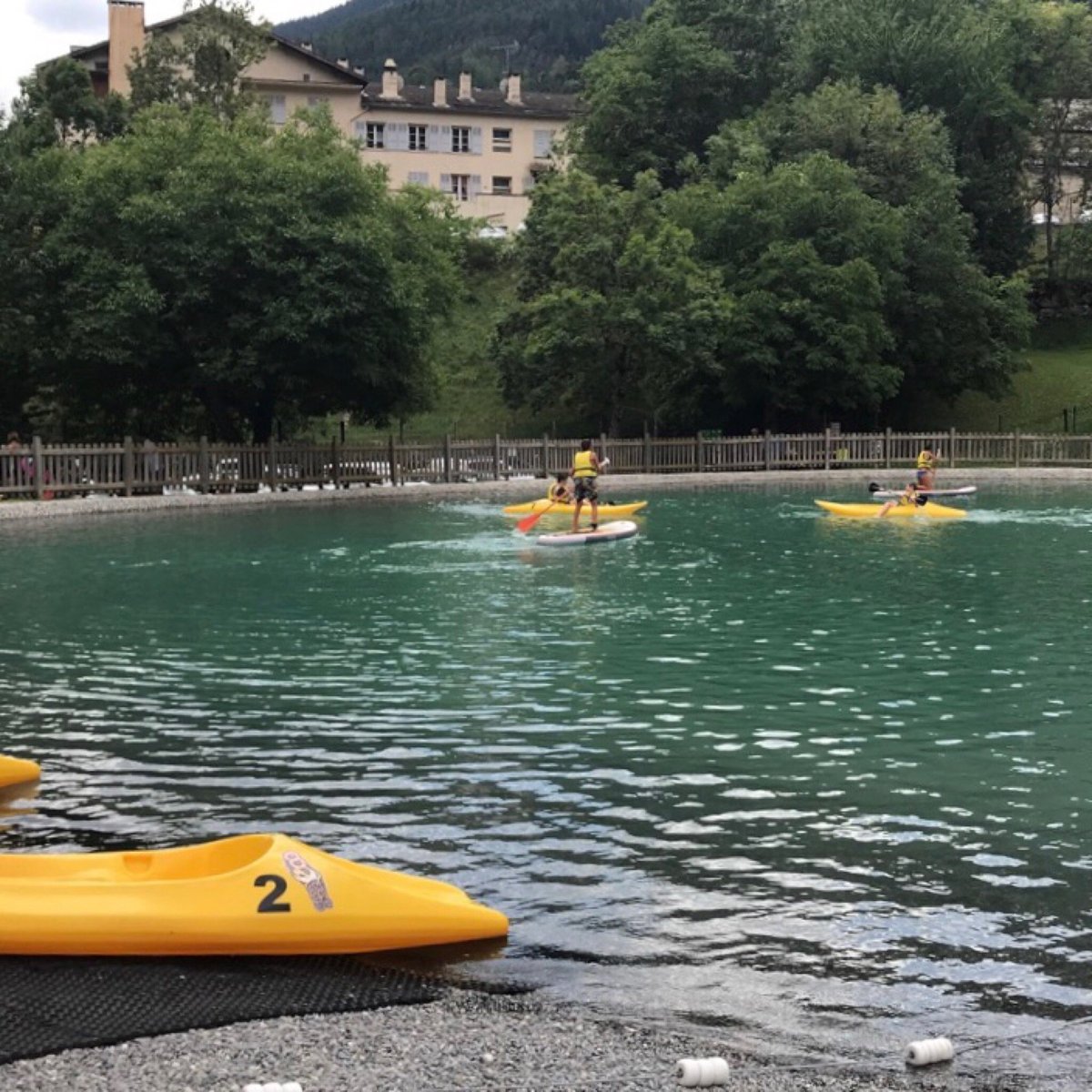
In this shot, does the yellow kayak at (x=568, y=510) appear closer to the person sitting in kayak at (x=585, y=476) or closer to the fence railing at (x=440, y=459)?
the person sitting in kayak at (x=585, y=476)

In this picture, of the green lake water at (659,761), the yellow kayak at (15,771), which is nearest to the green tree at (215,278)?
the green lake water at (659,761)

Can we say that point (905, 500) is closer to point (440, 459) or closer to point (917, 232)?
point (440, 459)

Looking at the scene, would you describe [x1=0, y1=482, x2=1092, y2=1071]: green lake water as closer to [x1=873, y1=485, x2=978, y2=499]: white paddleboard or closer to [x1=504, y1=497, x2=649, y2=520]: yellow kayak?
[x1=504, y1=497, x2=649, y2=520]: yellow kayak

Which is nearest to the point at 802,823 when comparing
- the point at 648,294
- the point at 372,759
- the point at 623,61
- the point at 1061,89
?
the point at 372,759

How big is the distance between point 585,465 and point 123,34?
66.0 m

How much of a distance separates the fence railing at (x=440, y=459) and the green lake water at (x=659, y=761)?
18.0 meters

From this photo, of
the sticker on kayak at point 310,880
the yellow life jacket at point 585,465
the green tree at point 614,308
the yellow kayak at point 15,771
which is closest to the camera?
the sticker on kayak at point 310,880

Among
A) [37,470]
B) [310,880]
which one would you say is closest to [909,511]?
[37,470]

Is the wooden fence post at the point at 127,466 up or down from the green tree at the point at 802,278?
down

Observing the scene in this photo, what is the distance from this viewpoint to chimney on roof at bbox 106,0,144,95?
8312 cm

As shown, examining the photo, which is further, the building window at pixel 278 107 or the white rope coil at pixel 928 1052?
the building window at pixel 278 107

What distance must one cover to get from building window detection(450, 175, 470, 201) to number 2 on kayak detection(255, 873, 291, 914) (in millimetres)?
95239

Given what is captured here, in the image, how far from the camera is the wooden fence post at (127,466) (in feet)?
138

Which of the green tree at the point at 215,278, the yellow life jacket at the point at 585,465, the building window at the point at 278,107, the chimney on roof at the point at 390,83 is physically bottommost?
the yellow life jacket at the point at 585,465
